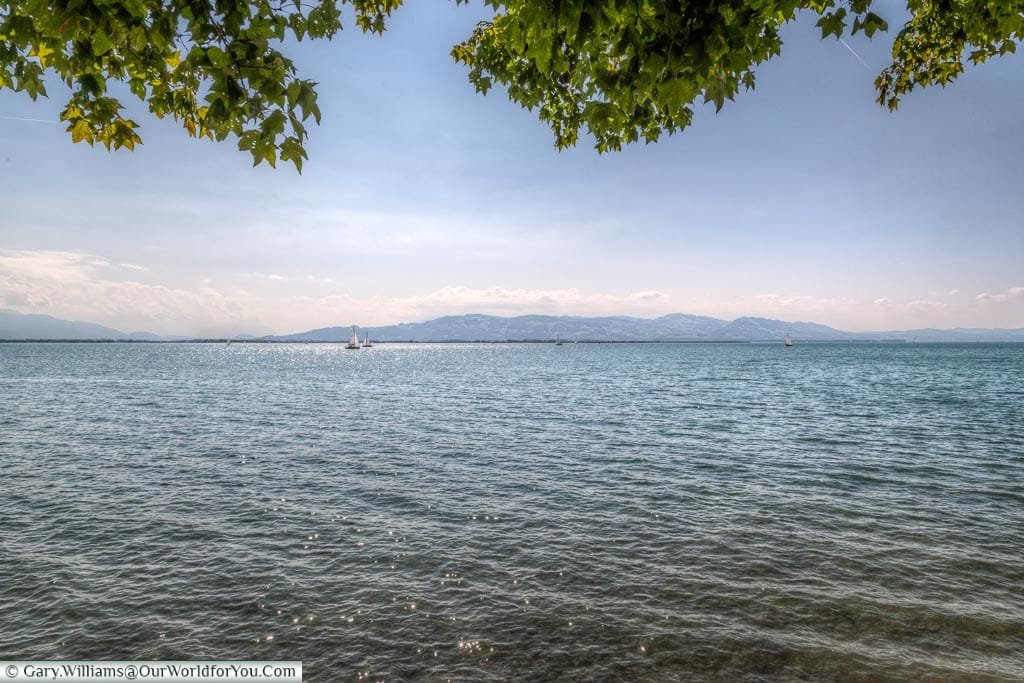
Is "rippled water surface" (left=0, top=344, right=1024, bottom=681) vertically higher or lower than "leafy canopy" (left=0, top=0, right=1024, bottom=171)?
lower

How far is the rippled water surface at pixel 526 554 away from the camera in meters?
10.7

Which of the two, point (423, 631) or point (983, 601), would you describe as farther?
point (983, 601)

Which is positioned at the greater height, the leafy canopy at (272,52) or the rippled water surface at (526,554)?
the leafy canopy at (272,52)

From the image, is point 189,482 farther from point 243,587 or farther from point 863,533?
point 863,533

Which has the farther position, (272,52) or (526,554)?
(526,554)

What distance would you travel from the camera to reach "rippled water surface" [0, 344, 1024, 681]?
10.7 m

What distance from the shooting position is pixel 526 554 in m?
15.4

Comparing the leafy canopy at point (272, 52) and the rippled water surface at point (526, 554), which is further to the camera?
the rippled water surface at point (526, 554)

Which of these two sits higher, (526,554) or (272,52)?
(272,52)

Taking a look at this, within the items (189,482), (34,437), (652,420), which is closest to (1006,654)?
(189,482)

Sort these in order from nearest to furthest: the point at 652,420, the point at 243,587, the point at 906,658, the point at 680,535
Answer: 1. the point at 906,658
2. the point at 243,587
3. the point at 680,535
4. the point at 652,420

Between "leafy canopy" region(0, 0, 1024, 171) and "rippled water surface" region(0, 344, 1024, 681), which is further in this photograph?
"rippled water surface" region(0, 344, 1024, 681)

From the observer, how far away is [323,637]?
11.2 metres

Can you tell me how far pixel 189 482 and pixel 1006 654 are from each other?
91.9 feet
